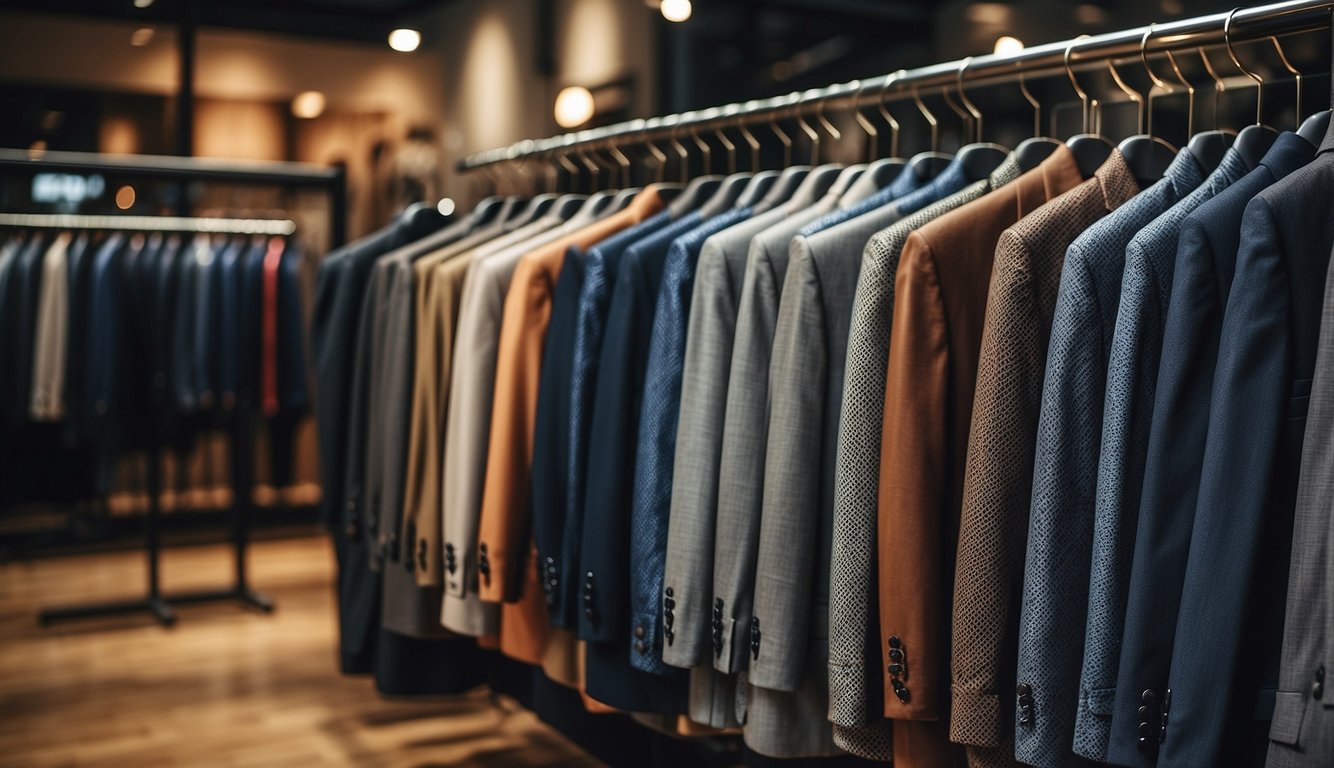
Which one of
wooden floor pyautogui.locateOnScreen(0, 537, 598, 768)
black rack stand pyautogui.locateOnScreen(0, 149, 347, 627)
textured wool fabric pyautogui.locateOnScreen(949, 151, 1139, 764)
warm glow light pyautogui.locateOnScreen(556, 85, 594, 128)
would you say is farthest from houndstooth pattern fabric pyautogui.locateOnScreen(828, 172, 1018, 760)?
warm glow light pyautogui.locateOnScreen(556, 85, 594, 128)

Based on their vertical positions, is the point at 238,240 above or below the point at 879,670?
above

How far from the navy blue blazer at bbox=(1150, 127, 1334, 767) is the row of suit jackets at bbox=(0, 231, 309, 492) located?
4530mm

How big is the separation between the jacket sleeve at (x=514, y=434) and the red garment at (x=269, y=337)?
3.27 m

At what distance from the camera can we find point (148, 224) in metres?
5.12

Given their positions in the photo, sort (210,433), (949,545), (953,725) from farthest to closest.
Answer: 1. (210,433)
2. (949,545)
3. (953,725)

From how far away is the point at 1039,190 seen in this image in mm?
1627

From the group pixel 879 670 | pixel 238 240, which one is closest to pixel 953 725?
pixel 879 670

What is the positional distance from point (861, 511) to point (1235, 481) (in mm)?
471

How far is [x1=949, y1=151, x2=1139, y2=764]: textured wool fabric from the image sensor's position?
1.44m

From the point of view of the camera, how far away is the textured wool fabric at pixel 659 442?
1.88 metres

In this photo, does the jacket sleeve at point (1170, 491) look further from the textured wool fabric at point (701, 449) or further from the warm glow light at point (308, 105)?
the warm glow light at point (308, 105)

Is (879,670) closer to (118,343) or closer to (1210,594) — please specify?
(1210,594)

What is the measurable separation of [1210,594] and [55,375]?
4.73 m

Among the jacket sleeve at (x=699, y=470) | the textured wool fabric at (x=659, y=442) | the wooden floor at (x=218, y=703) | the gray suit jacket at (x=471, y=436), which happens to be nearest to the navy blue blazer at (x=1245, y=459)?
the jacket sleeve at (x=699, y=470)
